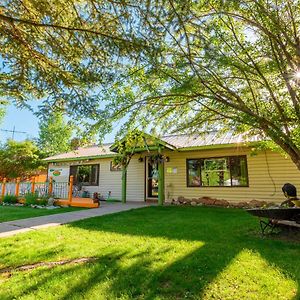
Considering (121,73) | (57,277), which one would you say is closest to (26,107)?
(121,73)

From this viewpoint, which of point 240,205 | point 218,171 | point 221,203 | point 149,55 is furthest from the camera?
point 218,171

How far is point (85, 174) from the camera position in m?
16.4

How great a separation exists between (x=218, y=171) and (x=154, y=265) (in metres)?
8.50

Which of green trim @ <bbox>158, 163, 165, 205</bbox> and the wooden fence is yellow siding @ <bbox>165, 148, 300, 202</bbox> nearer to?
green trim @ <bbox>158, 163, 165, 205</bbox>

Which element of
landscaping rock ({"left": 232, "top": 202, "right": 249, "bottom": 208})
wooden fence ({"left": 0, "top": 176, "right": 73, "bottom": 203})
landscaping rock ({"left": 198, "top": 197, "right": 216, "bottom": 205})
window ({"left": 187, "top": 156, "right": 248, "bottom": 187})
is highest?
window ({"left": 187, "top": 156, "right": 248, "bottom": 187})

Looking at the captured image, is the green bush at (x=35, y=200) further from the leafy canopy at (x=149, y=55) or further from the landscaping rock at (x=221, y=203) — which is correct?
the leafy canopy at (x=149, y=55)

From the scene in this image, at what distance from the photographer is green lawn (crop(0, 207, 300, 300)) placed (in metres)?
3.01

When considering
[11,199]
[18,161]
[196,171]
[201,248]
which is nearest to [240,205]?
[196,171]

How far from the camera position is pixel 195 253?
14.3 feet

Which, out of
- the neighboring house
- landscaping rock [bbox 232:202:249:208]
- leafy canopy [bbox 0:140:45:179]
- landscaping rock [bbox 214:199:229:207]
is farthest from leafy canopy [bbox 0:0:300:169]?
leafy canopy [bbox 0:140:45:179]

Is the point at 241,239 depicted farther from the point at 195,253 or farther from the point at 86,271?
the point at 86,271

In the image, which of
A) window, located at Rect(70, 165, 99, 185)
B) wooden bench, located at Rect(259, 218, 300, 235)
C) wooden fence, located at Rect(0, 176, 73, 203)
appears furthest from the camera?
window, located at Rect(70, 165, 99, 185)

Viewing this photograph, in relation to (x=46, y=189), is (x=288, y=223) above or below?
below

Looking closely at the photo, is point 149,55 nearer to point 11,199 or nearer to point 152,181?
point 152,181
